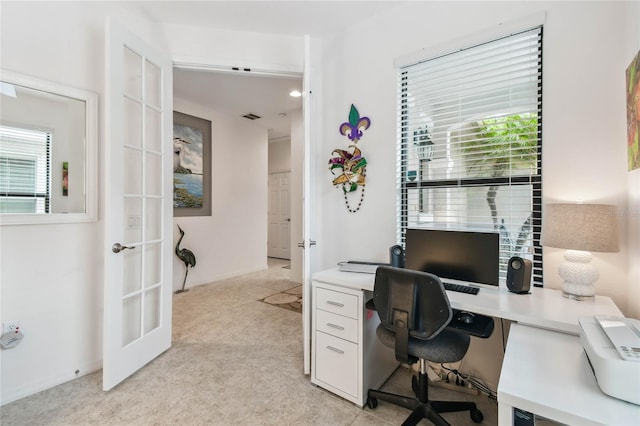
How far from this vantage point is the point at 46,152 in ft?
6.24

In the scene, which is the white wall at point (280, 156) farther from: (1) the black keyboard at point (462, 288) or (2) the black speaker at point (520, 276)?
(2) the black speaker at point (520, 276)

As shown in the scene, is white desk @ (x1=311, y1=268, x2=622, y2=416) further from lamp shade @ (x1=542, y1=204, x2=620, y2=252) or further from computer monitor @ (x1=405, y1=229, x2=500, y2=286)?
lamp shade @ (x1=542, y1=204, x2=620, y2=252)

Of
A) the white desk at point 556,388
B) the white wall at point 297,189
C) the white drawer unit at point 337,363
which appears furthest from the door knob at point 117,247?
the white wall at point 297,189

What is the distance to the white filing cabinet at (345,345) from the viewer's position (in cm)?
173

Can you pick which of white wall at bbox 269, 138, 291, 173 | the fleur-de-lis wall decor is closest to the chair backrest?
the fleur-de-lis wall decor

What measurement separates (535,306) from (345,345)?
103 centimetres

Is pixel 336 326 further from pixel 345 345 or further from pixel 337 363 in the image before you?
pixel 337 363

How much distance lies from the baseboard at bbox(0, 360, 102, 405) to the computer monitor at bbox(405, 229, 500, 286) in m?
2.34

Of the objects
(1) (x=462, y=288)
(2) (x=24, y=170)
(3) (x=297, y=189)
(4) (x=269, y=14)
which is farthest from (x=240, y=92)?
(1) (x=462, y=288)

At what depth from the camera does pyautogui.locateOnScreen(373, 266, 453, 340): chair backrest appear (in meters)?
1.31

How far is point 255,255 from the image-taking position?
5207 mm

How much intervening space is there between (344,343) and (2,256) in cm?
210

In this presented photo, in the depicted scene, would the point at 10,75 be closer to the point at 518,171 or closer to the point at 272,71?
the point at 272,71

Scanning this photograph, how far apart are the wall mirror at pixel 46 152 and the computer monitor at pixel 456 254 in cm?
226
